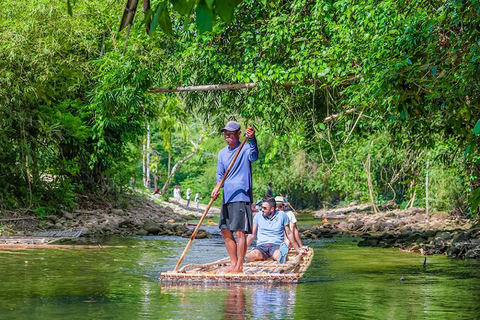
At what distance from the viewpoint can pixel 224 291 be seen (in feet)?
28.7

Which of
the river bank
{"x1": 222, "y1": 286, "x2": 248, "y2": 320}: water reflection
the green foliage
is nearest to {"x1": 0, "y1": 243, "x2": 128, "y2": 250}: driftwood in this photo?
the river bank

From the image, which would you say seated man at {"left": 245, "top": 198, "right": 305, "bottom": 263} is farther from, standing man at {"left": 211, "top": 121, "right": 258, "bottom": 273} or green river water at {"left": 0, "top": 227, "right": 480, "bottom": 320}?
standing man at {"left": 211, "top": 121, "right": 258, "bottom": 273}

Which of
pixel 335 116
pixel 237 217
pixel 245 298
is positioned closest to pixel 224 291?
pixel 245 298

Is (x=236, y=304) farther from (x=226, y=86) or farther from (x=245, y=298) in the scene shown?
(x=226, y=86)

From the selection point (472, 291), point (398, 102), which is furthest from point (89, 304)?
point (398, 102)

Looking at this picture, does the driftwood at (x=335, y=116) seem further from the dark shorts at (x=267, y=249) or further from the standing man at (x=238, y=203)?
the standing man at (x=238, y=203)

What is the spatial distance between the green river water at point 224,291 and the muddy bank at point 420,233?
49.8 inches

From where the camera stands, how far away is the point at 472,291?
9.16 m

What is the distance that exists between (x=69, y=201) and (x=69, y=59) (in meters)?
3.97

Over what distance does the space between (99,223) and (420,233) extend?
839 centimetres

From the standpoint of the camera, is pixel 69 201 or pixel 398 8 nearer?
pixel 398 8

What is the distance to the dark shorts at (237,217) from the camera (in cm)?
977

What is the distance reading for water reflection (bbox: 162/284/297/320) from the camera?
23.3 feet

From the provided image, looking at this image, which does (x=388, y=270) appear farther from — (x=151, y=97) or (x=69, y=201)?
(x=69, y=201)
